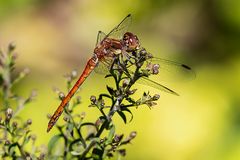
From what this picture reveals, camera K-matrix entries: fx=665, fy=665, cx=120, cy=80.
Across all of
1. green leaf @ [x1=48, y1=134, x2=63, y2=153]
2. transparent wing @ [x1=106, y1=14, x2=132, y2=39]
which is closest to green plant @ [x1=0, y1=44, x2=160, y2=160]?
green leaf @ [x1=48, y1=134, x2=63, y2=153]

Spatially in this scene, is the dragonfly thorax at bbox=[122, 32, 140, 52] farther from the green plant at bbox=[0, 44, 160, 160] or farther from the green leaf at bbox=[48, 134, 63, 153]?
the green leaf at bbox=[48, 134, 63, 153]

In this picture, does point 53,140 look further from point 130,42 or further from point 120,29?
point 120,29

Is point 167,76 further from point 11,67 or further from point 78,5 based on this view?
point 11,67

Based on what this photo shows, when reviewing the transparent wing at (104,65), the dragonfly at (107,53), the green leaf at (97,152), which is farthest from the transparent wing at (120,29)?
the green leaf at (97,152)

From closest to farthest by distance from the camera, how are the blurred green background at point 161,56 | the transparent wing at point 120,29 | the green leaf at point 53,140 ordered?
the green leaf at point 53,140, the transparent wing at point 120,29, the blurred green background at point 161,56

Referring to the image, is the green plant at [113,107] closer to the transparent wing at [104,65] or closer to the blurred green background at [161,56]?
the transparent wing at [104,65]

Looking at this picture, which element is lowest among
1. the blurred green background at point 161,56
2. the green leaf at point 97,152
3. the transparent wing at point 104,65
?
the green leaf at point 97,152

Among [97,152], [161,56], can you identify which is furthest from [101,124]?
[161,56]

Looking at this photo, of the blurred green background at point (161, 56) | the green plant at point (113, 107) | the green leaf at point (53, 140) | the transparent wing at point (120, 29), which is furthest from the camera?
the blurred green background at point (161, 56)
